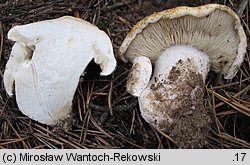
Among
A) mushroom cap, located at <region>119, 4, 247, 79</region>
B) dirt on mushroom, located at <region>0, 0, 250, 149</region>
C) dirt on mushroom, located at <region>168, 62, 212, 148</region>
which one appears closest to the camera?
mushroom cap, located at <region>119, 4, 247, 79</region>

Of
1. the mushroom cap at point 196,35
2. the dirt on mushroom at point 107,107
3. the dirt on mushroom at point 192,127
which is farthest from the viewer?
the dirt on mushroom at point 107,107

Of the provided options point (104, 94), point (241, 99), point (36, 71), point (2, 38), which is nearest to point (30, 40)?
point (36, 71)

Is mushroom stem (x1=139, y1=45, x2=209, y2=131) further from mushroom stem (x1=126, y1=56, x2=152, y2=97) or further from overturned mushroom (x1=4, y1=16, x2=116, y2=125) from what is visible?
overturned mushroom (x1=4, y1=16, x2=116, y2=125)

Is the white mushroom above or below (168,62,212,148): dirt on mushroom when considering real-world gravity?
above

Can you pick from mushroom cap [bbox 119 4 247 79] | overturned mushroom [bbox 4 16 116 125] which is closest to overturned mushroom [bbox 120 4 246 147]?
mushroom cap [bbox 119 4 247 79]

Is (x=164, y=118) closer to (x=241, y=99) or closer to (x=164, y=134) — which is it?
(x=164, y=134)

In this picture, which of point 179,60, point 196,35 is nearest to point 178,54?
point 179,60

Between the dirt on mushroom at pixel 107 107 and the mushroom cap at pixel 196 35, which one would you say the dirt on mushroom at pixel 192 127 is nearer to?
the dirt on mushroom at pixel 107 107

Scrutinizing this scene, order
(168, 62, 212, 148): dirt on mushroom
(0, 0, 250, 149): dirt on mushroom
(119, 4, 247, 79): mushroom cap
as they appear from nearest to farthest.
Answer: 1. (119, 4, 247, 79): mushroom cap
2. (168, 62, 212, 148): dirt on mushroom
3. (0, 0, 250, 149): dirt on mushroom

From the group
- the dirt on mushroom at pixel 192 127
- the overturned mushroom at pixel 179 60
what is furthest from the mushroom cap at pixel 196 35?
the dirt on mushroom at pixel 192 127
